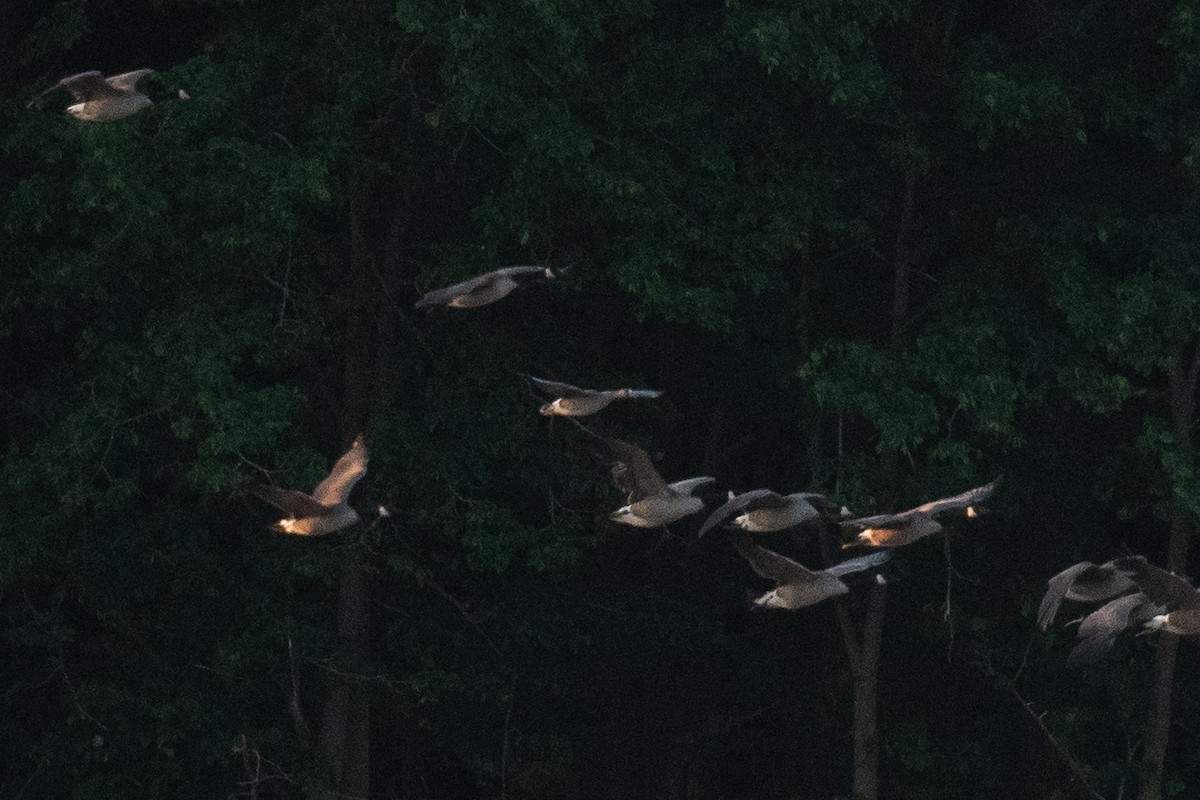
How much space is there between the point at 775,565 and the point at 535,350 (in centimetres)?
476

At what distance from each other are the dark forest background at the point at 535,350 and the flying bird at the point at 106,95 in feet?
6.45

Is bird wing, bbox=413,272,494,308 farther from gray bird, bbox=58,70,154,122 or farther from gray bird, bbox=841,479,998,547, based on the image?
gray bird, bbox=841,479,998,547

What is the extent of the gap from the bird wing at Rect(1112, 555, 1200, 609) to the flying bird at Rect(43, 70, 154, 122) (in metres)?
5.70

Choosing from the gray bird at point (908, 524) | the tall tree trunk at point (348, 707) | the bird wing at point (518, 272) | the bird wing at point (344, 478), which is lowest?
the tall tree trunk at point (348, 707)

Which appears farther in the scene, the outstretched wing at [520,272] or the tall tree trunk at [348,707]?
the tall tree trunk at [348,707]

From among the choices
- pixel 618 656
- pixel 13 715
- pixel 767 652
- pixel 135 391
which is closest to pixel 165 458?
pixel 135 391

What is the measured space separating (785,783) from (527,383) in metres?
5.30

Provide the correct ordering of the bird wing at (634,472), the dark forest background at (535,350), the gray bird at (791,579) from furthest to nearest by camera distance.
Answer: the dark forest background at (535,350), the gray bird at (791,579), the bird wing at (634,472)

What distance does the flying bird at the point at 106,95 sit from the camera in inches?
556

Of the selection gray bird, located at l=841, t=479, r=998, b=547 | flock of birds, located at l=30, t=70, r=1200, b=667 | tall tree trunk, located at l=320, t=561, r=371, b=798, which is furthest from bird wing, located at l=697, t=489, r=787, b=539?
tall tree trunk, located at l=320, t=561, r=371, b=798

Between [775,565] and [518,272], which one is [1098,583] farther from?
[518,272]

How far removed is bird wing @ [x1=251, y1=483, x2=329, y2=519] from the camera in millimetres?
12945

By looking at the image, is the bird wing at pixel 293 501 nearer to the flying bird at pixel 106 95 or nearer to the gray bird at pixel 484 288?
the gray bird at pixel 484 288

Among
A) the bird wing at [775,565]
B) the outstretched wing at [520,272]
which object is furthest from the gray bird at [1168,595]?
the outstretched wing at [520,272]
